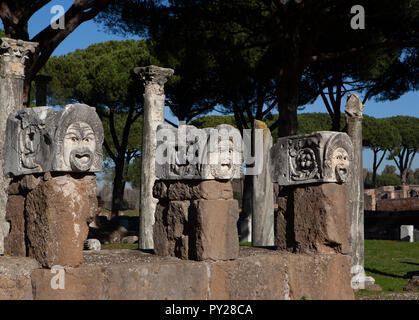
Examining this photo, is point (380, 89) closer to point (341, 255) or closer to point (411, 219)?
point (411, 219)

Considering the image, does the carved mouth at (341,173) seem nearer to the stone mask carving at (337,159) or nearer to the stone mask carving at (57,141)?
the stone mask carving at (337,159)

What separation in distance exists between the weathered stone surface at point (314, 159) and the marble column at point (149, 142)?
3.66 metres

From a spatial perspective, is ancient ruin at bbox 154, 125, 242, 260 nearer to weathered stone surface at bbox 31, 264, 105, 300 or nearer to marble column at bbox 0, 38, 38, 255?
weathered stone surface at bbox 31, 264, 105, 300

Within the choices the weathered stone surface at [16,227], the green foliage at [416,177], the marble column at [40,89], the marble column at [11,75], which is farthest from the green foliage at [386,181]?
the weathered stone surface at [16,227]

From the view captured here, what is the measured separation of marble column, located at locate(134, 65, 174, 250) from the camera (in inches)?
374

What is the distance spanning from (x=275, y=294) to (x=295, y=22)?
7617 mm

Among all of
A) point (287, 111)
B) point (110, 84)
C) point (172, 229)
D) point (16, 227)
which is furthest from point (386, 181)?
point (16, 227)

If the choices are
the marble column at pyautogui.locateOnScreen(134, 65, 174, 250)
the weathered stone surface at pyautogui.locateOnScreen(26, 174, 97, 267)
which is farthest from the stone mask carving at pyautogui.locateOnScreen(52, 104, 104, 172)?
the marble column at pyautogui.locateOnScreen(134, 65, 174, 250)

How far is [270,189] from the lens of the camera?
9.38m

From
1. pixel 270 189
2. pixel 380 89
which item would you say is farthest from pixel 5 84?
pixel 380 89

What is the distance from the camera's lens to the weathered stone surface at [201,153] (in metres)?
5.03

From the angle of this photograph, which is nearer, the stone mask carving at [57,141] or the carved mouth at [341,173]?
the stone mask carving at [57,141]

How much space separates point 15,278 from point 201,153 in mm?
1762

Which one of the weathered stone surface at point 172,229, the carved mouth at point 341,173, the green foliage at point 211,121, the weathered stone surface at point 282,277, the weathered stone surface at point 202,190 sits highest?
the green foliage at point 211,121
